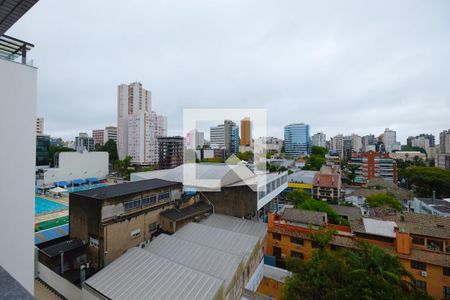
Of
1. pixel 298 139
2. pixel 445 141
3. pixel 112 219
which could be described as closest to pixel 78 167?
pixel 112 219

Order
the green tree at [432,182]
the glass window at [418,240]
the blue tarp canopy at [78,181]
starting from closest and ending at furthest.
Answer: the glass window at [418,240]
the green tree at [432,182]
the blue tarp canopy at [78,181]

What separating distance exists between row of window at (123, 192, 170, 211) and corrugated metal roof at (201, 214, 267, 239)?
9.16 ft

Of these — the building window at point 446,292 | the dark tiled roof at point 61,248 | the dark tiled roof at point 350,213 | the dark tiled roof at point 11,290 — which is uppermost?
the dark tiled roof at point 11,290

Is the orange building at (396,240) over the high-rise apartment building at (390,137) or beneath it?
beneath

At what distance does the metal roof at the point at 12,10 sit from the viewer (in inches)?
107

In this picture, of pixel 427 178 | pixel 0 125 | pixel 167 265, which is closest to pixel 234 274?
pixel 167 265

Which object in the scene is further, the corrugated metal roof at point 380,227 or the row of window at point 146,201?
the corrugated metal roof at point 380,227

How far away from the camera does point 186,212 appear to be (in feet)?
42.4

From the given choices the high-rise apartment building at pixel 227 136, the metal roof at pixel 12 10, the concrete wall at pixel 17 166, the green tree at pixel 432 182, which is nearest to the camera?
the metal roof at pixel 12 10

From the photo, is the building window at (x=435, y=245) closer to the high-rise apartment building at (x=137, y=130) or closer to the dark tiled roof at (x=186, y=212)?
the dark tiled roof at (x=186, y=212)

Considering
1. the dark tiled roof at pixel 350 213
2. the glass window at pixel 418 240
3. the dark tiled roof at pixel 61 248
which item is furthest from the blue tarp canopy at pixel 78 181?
Answer: the glass window at pixel 418 240

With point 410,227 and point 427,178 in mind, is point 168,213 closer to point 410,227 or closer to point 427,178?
point 410,227

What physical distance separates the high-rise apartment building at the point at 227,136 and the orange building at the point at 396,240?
2311 inches

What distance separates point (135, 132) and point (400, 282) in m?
48.1
